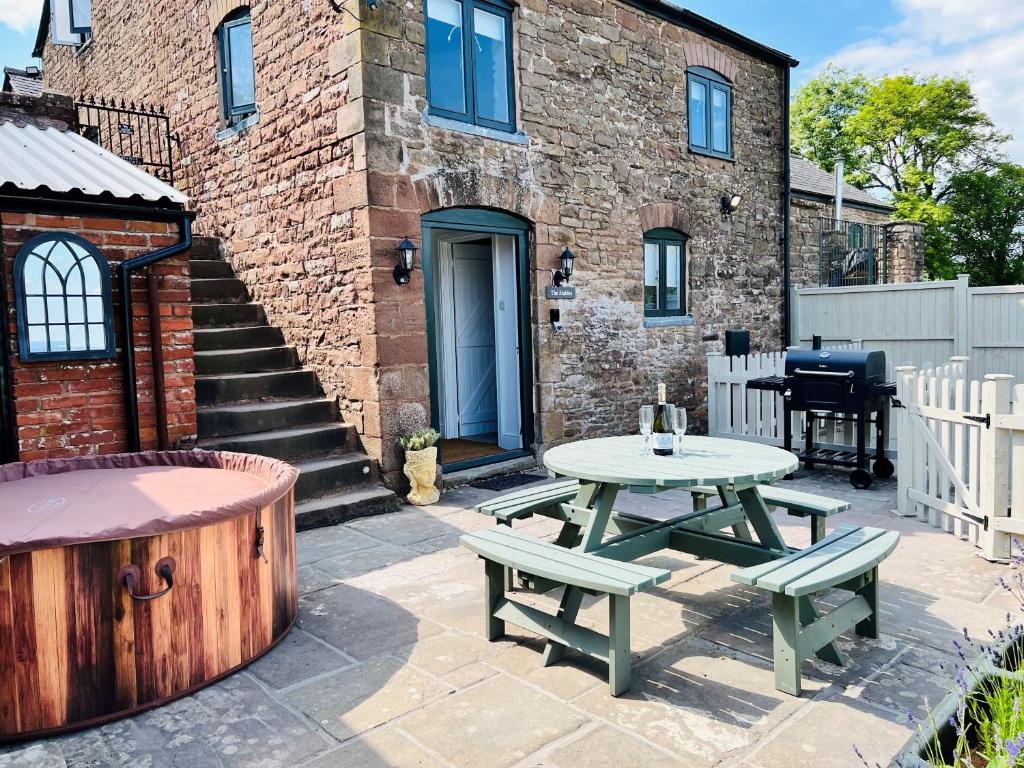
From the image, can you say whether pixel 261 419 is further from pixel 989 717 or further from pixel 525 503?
pixel 989 717

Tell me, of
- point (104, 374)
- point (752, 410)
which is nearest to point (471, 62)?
point (104, 374)

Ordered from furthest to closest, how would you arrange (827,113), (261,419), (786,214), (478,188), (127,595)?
(827,113), (786,214), (478,188), (261,419), (127,595)

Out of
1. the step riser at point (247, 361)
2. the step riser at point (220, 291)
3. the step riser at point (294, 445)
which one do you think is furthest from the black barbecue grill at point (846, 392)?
the step riser at point (220, 291)

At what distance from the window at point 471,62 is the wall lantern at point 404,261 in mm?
1418

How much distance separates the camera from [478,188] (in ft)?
22.9

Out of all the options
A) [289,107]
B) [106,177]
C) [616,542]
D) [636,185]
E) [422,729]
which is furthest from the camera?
[636,185]

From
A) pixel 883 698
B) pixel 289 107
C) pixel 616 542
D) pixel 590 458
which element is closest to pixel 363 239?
pixel 289 107

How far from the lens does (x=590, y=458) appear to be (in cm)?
395

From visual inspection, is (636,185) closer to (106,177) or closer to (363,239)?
(363,239)

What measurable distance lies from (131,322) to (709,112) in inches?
317

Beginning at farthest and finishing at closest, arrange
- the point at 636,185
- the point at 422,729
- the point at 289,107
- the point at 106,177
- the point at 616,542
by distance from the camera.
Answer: the point at 636,185 → the point at 289,107 → the point at 106,177 → the point at 616,542 → the point at 422,729

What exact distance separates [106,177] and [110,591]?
11.9ft

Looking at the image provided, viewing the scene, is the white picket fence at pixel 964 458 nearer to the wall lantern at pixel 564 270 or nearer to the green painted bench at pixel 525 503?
the green painted bench at pixel 525 503

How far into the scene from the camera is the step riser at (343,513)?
18.7ft
